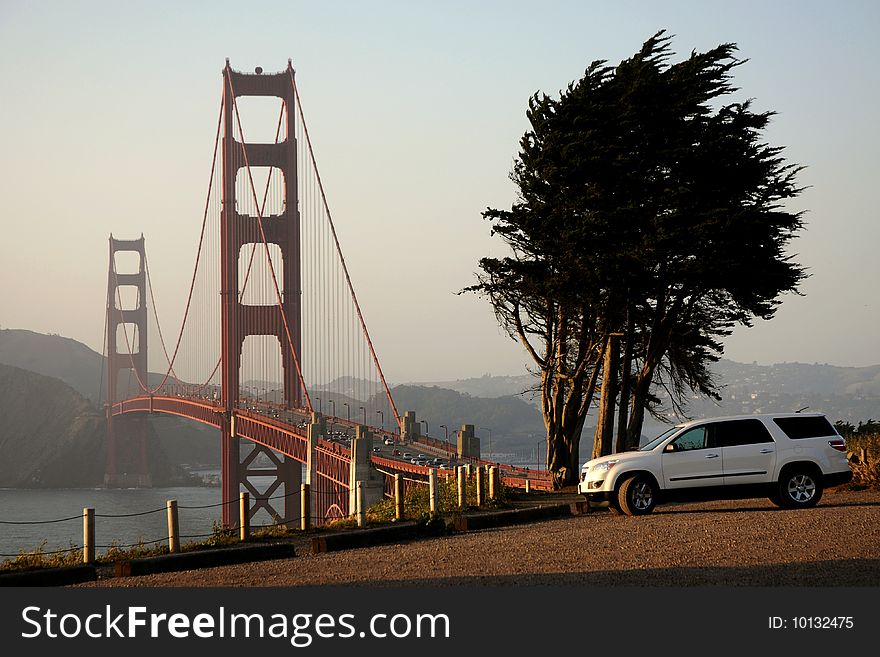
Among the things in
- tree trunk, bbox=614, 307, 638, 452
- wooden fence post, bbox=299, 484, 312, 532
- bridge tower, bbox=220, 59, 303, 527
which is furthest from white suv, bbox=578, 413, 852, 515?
bridge tower, bbox=220, 59, 303, 527

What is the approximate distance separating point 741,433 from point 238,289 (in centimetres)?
6290

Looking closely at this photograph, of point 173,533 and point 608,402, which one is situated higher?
point 608,402

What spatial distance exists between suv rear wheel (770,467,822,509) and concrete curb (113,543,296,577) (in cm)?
869

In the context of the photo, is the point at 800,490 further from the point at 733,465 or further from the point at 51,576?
the point at 51,576

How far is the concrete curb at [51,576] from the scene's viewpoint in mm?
14492

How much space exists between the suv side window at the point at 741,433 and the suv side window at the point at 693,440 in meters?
0.18

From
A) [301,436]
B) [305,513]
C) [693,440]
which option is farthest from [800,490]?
[301,436]

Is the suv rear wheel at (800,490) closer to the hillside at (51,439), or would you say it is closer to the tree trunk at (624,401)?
the tree trunk at (624,401)

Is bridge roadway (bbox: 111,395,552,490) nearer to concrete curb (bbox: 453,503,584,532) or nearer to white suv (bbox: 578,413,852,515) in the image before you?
concrete curb (bbox: 453,503,584,532)

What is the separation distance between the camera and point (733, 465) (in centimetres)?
2005

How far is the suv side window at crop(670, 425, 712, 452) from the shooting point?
20188 millimetres

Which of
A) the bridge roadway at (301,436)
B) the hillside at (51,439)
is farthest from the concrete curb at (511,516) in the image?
the hillside at (51,439)

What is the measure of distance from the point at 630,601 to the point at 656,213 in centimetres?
2020

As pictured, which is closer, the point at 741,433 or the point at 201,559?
the point at 201,559
